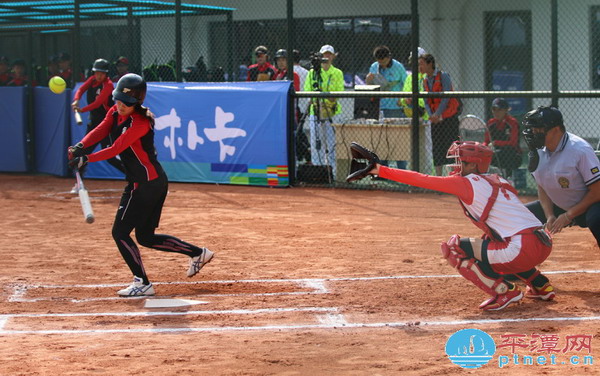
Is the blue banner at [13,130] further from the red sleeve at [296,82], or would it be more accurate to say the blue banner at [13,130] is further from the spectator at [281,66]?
the red sleeve at [296,82]

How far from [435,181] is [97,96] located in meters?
8.18

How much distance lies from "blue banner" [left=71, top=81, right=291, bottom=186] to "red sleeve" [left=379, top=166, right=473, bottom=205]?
7.95 meters

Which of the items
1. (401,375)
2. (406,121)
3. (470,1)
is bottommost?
(401,375)

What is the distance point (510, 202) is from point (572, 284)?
1354 millimetres

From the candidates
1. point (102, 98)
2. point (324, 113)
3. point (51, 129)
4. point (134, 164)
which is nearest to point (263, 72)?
point (324, 113)

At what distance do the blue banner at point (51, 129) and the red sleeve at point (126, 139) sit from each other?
30.2 feet

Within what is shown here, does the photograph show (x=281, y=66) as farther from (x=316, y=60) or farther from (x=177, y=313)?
(x=177, y=313)

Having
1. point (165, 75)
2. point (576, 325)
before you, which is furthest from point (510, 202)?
point (165, 75)

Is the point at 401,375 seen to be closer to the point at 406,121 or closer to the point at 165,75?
the point at 406,121

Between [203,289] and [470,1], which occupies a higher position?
[470,1]

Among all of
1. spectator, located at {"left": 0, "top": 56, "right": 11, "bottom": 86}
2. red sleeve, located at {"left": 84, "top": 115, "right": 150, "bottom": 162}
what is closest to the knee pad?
red sleeve, located at {"left": 84, "top": 115, "right": 150, "bottom": 162}

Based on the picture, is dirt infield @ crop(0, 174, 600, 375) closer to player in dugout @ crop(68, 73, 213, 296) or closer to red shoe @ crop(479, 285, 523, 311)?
red shoe @ crop(479, 285, 523, 311)

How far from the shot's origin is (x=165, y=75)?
→ 16.5 metres

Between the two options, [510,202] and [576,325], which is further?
[510,202]
